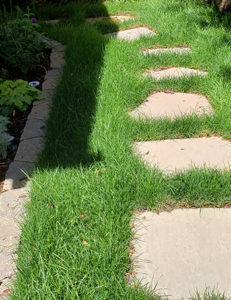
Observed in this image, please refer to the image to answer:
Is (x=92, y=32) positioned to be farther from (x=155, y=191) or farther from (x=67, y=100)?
(x=155, y=191)

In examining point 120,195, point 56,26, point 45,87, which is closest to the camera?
point 120,195

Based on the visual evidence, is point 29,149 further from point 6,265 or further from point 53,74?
point 53,74

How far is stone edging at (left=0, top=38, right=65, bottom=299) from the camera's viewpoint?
1.89m

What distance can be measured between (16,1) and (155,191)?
5165 mm

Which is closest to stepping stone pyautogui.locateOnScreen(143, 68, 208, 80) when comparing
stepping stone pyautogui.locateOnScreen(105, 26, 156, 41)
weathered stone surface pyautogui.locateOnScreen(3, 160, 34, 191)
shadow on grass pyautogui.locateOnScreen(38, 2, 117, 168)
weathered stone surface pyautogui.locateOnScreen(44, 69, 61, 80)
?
shadow on grass pyautogui.locateOnScreen(38, 2, 117, 168)

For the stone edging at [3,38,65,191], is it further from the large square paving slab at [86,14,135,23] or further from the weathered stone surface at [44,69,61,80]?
the large square paving slab at [86,14,135,23]

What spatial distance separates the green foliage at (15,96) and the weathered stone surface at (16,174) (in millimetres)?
727

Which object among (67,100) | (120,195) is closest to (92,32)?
(67,100)

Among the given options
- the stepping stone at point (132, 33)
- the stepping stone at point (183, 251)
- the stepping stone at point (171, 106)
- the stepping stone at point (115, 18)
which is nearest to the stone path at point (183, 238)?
the stepping stone at point (183, 251)

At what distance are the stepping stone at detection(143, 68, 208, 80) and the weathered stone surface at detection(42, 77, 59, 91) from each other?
2.73ft

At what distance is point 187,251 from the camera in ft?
6.17

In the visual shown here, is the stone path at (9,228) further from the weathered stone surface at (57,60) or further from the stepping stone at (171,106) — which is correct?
the weathered stone surface at (57,60)

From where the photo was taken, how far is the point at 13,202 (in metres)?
2.26

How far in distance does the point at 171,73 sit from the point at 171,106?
708 mm
